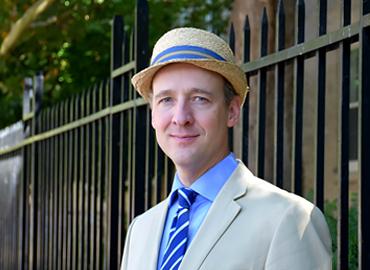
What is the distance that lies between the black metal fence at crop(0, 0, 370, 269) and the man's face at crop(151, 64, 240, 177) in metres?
0.53

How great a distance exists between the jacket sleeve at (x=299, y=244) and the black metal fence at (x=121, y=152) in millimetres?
508

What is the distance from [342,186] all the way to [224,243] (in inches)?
29.0

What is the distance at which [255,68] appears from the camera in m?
4.01

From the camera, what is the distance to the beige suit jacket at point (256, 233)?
2.53 m

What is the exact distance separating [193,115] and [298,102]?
0.94 metres

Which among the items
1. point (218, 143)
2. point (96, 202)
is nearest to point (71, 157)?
point (96, 202)

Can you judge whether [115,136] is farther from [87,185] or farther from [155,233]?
[155,233]

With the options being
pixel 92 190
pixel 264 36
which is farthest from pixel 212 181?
pixel 92 190

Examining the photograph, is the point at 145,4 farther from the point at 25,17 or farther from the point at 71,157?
the point at 25,17

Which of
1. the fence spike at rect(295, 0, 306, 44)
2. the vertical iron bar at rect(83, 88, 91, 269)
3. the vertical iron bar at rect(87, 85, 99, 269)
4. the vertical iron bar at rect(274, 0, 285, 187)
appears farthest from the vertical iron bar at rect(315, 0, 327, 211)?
the vertical iron bar at rect(83, 88, 91, 269)

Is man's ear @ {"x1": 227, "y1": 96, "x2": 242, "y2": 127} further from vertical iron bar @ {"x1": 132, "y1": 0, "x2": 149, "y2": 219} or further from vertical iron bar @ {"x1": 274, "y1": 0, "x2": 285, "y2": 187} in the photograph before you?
vertical iron bar @ {"x1": 132, "y1": 0, "x2": 149, "y2": 219}

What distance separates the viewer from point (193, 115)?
2777 mm

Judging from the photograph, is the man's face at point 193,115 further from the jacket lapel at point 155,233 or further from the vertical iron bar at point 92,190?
the vertical iron bar at point 92,190

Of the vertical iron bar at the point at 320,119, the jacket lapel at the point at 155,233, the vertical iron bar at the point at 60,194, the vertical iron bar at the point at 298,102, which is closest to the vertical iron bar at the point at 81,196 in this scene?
the vertical iron bar at the point at 60,194
